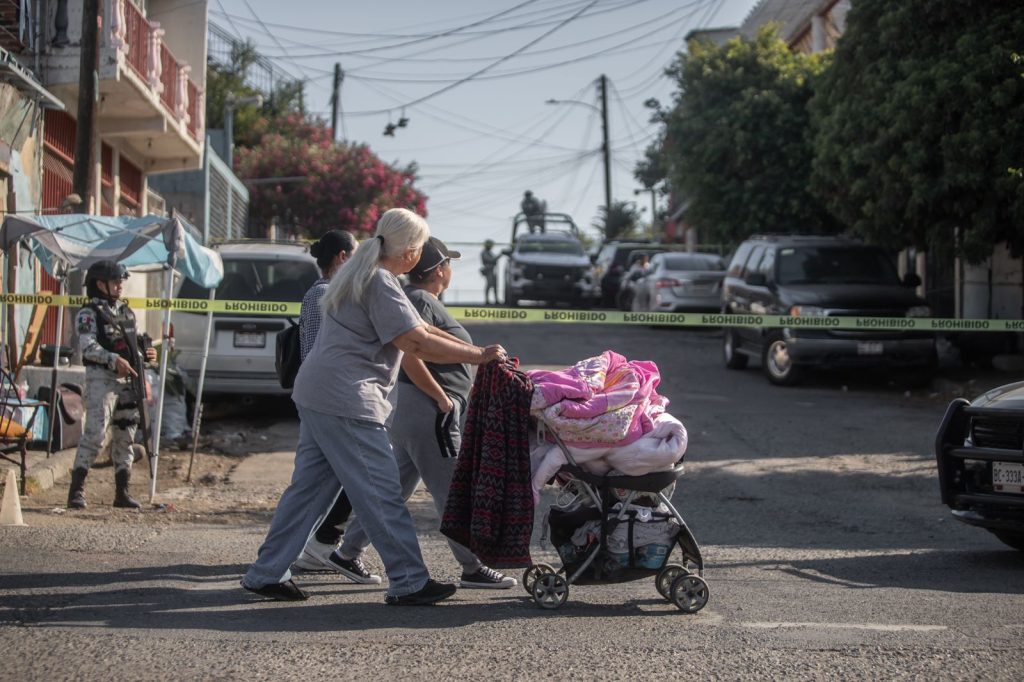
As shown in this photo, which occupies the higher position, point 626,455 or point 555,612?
point 626,455

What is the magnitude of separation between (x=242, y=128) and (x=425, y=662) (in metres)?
37.2

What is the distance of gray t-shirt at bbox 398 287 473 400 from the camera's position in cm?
654

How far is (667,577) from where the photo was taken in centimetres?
611

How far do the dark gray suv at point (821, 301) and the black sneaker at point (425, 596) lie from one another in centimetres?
Answer: 1184

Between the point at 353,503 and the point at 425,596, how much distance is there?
1.82ft

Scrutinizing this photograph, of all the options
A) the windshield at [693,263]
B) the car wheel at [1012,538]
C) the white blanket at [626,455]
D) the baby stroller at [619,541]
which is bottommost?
the car wheel at [1012,538]

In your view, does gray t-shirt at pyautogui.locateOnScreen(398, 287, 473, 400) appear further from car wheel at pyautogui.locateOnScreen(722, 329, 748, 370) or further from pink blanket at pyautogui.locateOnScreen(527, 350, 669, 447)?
car wheel at pyautogui.locateOnScreen(722, 329, 748, 370)

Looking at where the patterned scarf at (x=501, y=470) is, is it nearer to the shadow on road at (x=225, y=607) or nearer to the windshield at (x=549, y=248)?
the shadow on road at (x=225, y=607)

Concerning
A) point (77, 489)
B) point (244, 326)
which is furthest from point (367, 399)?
point (244, 326)

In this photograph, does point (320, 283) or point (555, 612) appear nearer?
point (555, 612)

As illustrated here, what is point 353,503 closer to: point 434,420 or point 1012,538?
point 434,420

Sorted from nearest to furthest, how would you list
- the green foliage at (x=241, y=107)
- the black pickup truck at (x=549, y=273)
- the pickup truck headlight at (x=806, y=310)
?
the pickup truck headlight at (x=806, y=310) → the black pickup truck at (x=549, y=273) → the green foliage at (x=241, y=107)

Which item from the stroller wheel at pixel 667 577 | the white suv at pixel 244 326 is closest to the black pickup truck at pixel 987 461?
the stroller wheel at pixel 667 577

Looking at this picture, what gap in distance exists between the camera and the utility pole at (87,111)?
1265cm
